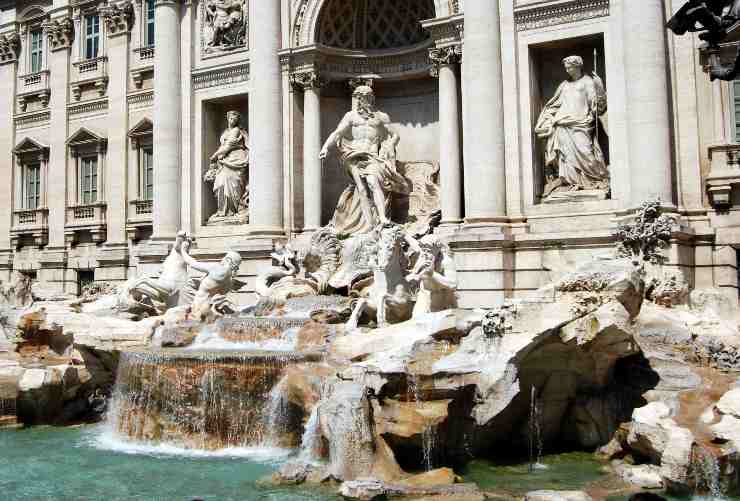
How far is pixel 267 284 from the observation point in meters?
18.3

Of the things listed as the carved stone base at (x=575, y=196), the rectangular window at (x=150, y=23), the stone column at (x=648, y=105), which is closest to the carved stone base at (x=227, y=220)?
the rectangular window at (x=150, y=23)

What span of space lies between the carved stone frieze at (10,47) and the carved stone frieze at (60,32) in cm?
188

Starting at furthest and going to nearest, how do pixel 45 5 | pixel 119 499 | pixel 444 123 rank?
pixel 45 5, pixel 444 123, pixel 119 499

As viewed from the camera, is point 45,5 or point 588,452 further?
point 45,5

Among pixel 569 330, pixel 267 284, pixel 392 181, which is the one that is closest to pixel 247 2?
pixel 392 181

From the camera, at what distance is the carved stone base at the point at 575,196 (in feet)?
53.4

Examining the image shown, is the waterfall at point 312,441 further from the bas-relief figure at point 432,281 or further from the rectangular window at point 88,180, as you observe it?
the rectangular window at point 88,180

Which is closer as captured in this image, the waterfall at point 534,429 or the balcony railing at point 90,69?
the waterfall at point 534,429

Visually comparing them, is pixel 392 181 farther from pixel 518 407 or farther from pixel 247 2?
pixel 518 407

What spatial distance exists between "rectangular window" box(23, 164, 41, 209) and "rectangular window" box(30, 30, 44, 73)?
3.37 metres

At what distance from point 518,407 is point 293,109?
11.2 metres

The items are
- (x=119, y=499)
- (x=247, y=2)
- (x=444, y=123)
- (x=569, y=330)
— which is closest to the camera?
(x=119, y=499)

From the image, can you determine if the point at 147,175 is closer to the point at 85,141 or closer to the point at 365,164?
the point at 85,141

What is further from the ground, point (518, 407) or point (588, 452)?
point (518, 407)
